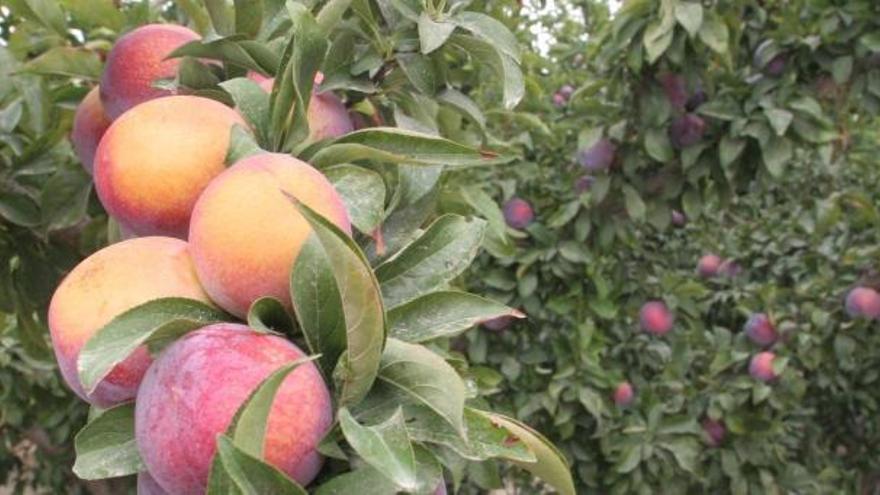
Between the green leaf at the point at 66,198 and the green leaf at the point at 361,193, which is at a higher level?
the green leaf at the point at 361,193

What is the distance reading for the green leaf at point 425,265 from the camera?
2.08ft

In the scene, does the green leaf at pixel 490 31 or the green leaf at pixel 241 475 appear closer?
the green leaf at pixel 241 475

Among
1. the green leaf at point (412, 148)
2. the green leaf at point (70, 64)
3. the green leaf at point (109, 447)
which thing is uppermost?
the green leaf at point (412, 148)

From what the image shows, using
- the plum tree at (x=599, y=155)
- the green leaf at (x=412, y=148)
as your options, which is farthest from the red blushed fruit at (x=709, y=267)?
the green leaf at (x=412, y=148)

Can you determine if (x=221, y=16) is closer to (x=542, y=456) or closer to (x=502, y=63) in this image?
(x=502, y=63)

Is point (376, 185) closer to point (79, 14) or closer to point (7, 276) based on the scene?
point (79, 14)

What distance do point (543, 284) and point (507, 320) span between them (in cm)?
13

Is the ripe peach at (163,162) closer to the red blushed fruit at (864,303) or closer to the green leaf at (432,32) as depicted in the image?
the green leaf at (432,32)

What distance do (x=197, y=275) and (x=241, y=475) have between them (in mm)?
205

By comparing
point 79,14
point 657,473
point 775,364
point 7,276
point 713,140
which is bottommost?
point 657,473

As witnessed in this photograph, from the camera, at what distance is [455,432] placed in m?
0.54

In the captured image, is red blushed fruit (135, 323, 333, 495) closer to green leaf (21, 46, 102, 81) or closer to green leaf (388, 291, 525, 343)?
green leaf (388, 291, 525, 343)

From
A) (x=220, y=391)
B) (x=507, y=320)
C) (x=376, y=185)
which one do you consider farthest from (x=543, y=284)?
(x=220, y=391)

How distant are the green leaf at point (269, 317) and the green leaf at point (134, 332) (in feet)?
0.12
